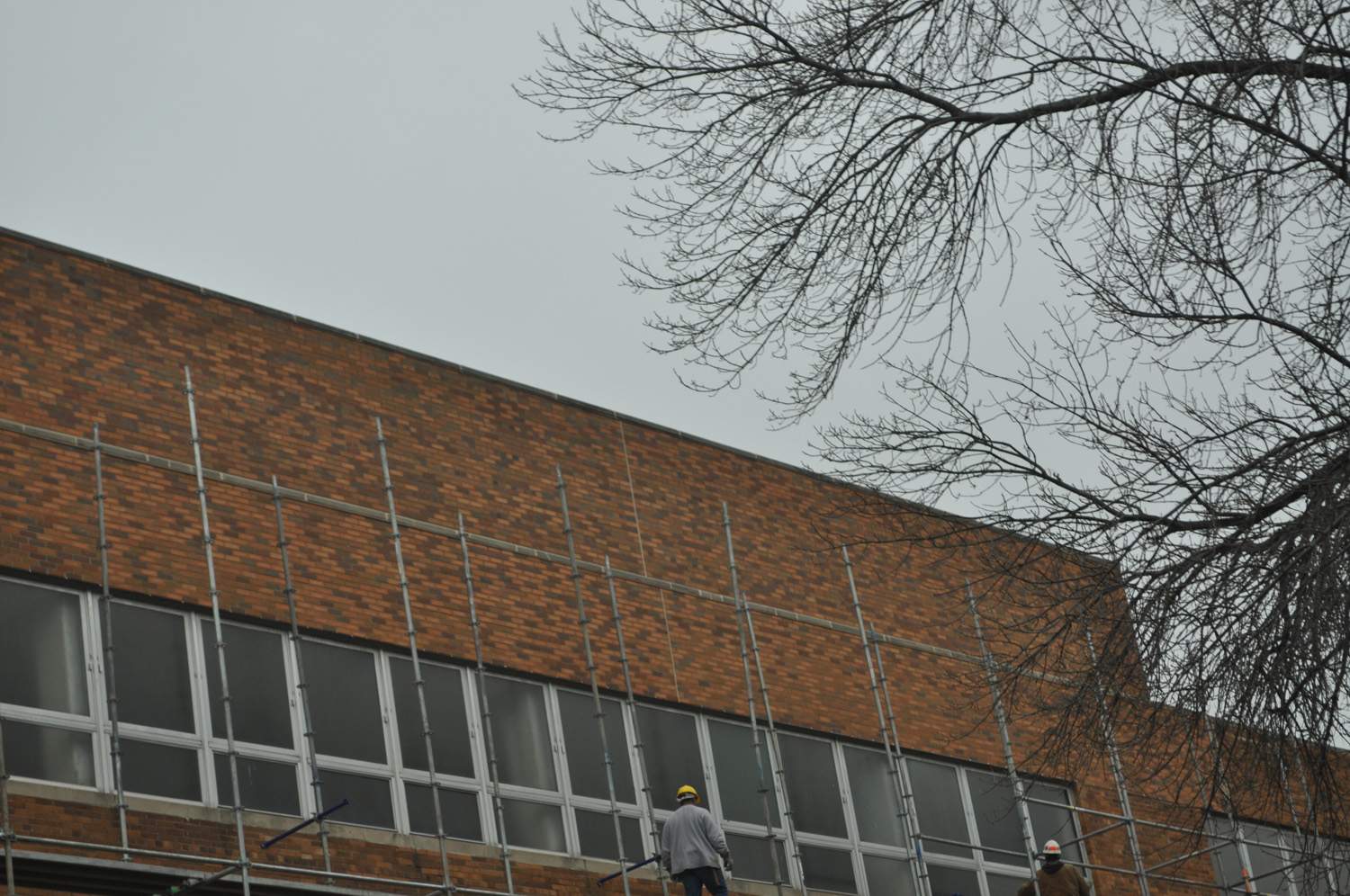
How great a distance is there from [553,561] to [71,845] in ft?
19.7

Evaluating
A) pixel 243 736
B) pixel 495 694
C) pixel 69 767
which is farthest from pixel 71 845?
pixel 495 694

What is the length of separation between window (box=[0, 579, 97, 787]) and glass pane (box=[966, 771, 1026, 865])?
1036 centimetres

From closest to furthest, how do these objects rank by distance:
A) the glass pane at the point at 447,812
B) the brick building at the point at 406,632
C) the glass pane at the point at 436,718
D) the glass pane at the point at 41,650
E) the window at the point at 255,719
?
the glass pane at the point at 41,650 < the brick building at the point at 406,632 < the window at the point at 255,719 < the glass pane at the point at 447,812 < the glass pane at the point at 436,718

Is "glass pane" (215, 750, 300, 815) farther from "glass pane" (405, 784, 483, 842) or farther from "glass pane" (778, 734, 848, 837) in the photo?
"glass pane" (778, 734, 848, 837)

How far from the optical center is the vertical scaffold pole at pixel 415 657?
51.7 feet

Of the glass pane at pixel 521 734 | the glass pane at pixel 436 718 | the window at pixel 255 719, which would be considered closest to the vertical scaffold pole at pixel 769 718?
the glass pane at pixel 521 734

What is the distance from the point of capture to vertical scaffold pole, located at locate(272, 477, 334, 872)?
15195 mm

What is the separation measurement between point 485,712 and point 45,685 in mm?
3956

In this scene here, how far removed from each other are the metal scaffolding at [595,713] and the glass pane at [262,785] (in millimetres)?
98

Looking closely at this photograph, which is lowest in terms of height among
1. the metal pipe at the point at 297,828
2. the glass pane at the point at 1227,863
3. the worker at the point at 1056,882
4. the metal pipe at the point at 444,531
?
the worker at the point at 1056,882

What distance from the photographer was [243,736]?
15.2 m

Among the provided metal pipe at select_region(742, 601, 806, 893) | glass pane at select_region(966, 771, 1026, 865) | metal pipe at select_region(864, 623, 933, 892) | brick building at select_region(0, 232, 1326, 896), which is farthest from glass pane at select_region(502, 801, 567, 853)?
glass pane at select_region(966, 771, 1026, 865)

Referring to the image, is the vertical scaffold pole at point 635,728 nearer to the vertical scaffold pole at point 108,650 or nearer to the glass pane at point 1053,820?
the vertical scaffold pole at point 108,650

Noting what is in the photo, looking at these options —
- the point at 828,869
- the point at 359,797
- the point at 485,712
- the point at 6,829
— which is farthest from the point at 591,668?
the point at 6,829
